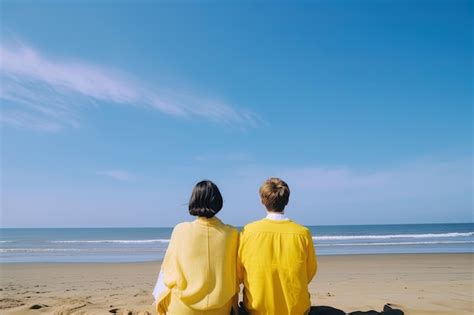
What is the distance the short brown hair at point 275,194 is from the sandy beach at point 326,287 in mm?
2890

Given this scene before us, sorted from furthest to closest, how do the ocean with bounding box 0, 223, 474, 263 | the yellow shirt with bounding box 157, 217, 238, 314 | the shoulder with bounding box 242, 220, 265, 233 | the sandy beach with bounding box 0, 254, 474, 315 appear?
the ocean with bounding box 0, 223, 474, 263 → the sandy beach with bounding box 0, 254, 474, 315 → the shoulder with bounding box 242, 220, 265, 233 → the yellow shirt with bounding box 157, 217, 238, 314

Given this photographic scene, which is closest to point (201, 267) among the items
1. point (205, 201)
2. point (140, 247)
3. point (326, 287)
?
point (205, 201)

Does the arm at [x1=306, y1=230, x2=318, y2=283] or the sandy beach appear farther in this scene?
the sandy beach

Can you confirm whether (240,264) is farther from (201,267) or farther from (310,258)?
A: (310,258)

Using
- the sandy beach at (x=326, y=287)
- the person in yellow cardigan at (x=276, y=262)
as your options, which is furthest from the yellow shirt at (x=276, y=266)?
the sandy beach at (x=326, y=287)

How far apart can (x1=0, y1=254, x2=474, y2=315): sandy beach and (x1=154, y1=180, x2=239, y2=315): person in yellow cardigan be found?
7.61 ft

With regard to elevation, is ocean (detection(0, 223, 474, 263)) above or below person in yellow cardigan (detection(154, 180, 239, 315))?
below

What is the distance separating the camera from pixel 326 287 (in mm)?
7516

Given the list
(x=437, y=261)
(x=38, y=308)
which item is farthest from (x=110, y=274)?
(x=437, y=261)

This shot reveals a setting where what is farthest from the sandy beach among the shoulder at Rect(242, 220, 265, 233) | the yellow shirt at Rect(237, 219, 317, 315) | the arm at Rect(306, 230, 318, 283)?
the shoulder at Rect(242, 220, 265, 233)

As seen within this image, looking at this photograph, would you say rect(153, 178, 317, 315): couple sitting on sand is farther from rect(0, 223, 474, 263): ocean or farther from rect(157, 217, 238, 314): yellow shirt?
rect(0, 223, 474, 263): ocean

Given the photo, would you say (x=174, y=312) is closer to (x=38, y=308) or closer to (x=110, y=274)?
(x=38, y=308)

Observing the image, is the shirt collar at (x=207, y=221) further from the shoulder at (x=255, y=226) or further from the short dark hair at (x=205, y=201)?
the shoulder at (x=255, y=226)

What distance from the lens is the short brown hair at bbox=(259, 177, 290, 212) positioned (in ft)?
9.62
